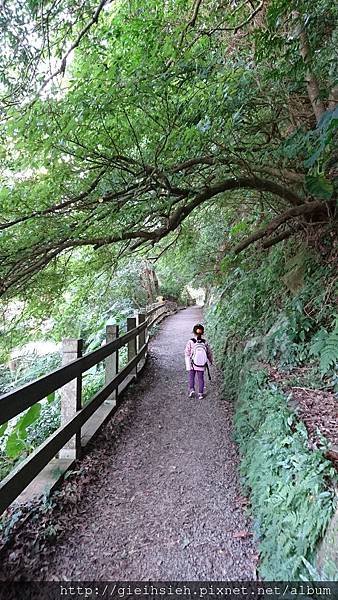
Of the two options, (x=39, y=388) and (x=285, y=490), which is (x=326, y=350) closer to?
(x=285, y=490)

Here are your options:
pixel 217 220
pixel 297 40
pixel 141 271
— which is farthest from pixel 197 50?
pixel 141 271

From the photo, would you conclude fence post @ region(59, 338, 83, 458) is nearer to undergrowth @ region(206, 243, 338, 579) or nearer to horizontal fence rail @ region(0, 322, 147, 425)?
horizontal fence rail @ region(0, 322, 147, 425)

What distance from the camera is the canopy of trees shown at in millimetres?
3314

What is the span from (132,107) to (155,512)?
13.2ft

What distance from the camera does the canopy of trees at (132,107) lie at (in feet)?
10.9

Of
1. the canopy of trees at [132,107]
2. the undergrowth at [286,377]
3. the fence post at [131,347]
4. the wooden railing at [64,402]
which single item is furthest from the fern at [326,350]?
the fence post at [131,347]

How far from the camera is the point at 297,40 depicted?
3.68 m

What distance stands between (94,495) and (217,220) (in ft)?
29.4

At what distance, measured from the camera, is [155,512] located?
124 inches

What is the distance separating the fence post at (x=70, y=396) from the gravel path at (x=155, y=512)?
22 cm

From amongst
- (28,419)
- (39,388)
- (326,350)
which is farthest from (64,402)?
(326,350)

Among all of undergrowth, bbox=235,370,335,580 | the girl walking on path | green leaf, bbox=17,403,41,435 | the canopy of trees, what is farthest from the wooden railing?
undergrowth, bbox=235,370,335,580

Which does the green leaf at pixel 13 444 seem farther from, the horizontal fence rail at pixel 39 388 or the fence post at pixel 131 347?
the fence post at pixel 131 347

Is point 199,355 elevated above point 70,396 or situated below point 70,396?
below
